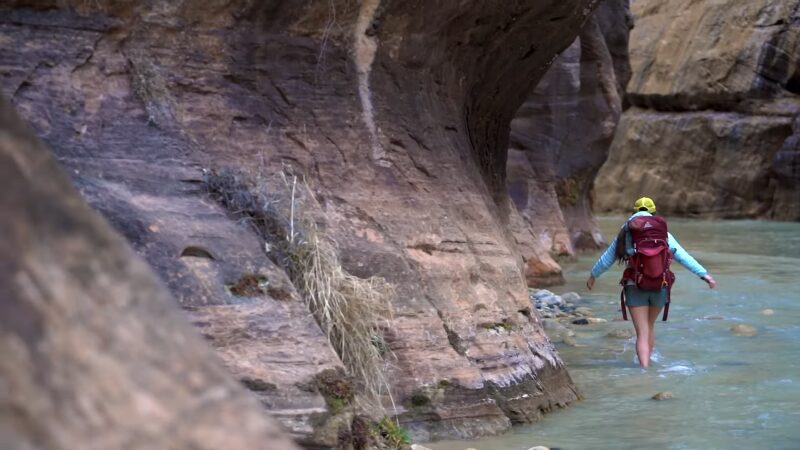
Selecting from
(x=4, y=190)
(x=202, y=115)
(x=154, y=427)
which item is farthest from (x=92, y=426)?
(x=202, y=115)

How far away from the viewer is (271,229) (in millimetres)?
5809

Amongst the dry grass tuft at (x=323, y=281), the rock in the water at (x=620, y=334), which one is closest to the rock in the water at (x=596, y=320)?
the rock in the water at (x=620, y=334)

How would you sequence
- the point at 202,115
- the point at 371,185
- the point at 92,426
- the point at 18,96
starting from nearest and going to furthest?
the point at 92,426 < the point at 18,96 < the point at 202,115 < the point at 371,185

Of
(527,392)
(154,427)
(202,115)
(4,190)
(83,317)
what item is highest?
(202,115)

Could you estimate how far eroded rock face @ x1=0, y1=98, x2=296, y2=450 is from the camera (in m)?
1.76

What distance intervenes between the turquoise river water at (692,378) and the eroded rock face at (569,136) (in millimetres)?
2748

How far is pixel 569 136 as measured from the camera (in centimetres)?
1895

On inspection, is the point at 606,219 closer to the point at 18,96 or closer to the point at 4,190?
the point at 18,96

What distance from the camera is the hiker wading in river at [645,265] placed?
8508 mm

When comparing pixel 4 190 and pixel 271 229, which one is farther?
pixel 271 229

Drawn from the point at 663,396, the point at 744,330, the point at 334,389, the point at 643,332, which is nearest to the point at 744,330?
the point at 744,330

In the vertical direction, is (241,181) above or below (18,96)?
below

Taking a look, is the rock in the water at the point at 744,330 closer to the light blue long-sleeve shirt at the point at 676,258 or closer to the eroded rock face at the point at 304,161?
the light blue long-sleeve shirt at the point at 676,258

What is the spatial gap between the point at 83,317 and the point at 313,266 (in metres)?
3.84
